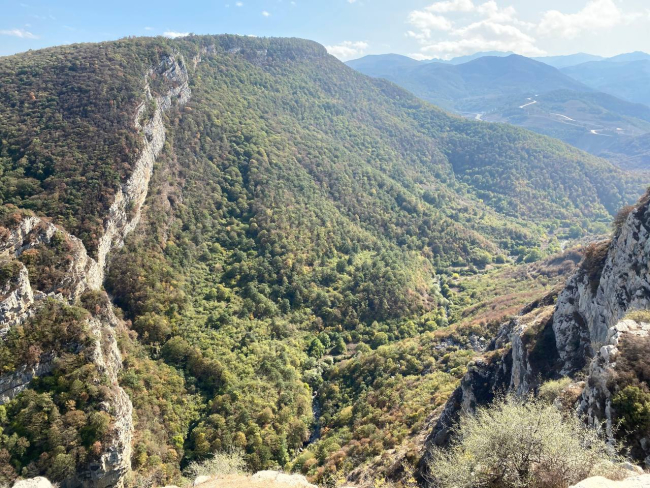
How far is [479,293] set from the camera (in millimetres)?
123938

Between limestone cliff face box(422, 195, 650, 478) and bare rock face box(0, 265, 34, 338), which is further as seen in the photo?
bare rock face box(0, 265, 34, 338)

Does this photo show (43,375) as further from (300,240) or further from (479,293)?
(479,293)

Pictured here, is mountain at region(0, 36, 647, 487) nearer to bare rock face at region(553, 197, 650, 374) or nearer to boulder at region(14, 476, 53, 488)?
boulder at region(14, 476, 53, 488)

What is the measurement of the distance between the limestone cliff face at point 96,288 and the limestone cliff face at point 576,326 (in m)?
37.5

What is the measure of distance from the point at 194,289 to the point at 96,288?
25.0 metres

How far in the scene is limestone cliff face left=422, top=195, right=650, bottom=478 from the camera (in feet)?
115

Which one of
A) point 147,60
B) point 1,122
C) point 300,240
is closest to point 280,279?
point 300,240

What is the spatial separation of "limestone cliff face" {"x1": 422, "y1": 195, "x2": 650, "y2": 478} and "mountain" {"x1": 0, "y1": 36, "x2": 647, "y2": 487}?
1078 centimetres

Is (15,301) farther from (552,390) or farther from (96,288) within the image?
(552,390)

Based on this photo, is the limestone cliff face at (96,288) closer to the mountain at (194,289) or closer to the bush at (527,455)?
the mountain at (194,289)

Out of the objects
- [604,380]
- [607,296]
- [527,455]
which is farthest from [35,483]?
[607,296]

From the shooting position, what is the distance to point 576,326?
39.9 metres

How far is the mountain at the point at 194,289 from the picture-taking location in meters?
49.5

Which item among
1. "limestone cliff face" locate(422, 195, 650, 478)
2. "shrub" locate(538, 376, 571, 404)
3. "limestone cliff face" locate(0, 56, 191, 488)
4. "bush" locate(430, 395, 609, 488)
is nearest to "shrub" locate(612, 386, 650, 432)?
"bush" locate(430, 395, 609, 488)
